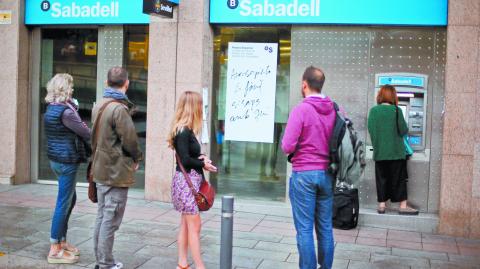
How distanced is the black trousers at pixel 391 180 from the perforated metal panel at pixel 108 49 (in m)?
4.21

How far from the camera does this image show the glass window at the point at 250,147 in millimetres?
8602

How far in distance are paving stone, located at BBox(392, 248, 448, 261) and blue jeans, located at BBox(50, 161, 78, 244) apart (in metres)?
3.32

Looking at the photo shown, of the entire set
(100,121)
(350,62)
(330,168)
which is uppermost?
(350,62)

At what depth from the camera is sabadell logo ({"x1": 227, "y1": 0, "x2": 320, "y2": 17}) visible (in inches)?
320

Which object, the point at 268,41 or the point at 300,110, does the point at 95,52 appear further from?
the point at 300,110

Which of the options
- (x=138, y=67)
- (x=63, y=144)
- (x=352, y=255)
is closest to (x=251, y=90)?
(x=138, y=67)

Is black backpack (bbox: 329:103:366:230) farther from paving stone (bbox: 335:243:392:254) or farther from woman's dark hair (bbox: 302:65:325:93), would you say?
paving stone (bbox: 335:243:392:254)

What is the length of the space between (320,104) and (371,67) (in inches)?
136

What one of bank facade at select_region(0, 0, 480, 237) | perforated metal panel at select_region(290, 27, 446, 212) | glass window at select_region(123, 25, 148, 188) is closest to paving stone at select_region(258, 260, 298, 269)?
bank facade at select_region(0, 0, 480, 237)

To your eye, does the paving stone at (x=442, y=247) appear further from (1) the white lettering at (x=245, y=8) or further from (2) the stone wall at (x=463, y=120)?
(1) the white lettering at (x=245, y=8)

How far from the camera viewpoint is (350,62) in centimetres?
822

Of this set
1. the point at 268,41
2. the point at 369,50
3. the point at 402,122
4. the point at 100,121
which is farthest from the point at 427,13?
the point at 100,121

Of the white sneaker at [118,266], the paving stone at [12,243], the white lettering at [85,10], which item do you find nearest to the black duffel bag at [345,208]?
the white sneaker at [118,266]

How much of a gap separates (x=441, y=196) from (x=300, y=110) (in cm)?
339
